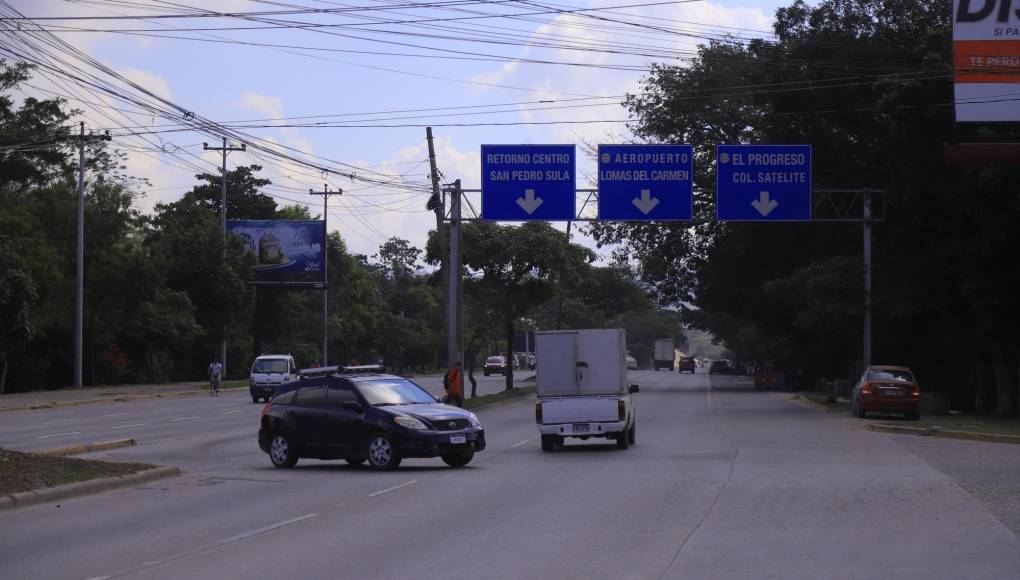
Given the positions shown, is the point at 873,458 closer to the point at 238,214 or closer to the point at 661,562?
the point at 661,562

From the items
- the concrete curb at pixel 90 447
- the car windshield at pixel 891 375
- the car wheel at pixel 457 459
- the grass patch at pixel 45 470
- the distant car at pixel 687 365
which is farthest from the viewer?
the distant car at pixel 687 365

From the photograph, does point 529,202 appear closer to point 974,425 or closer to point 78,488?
point 974,425

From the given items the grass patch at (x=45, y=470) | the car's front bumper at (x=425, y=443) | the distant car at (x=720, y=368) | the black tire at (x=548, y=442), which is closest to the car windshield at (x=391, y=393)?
the car's front bumper at (x=425, y=443)

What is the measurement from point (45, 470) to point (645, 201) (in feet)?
69.5

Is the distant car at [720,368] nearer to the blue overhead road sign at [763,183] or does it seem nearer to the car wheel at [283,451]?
the blue overhead road sign at [763,183]

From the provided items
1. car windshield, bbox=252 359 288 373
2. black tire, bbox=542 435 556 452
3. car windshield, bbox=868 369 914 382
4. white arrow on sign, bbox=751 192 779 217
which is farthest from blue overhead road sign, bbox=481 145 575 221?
car windshield, bbox=252 359 288 373

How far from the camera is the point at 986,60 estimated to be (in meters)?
28.8

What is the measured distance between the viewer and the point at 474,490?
680 inches

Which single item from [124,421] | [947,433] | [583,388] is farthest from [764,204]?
[124,421]

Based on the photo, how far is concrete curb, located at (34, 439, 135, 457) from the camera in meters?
23.4

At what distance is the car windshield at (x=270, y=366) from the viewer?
51.4 metres

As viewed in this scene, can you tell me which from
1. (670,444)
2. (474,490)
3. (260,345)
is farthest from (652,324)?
(474,490)

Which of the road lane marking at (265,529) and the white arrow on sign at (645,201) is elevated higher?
the white arrow on sign at (645,201)

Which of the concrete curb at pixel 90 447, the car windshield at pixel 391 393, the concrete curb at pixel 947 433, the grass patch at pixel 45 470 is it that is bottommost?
the concrete curb at pixel 90 447
